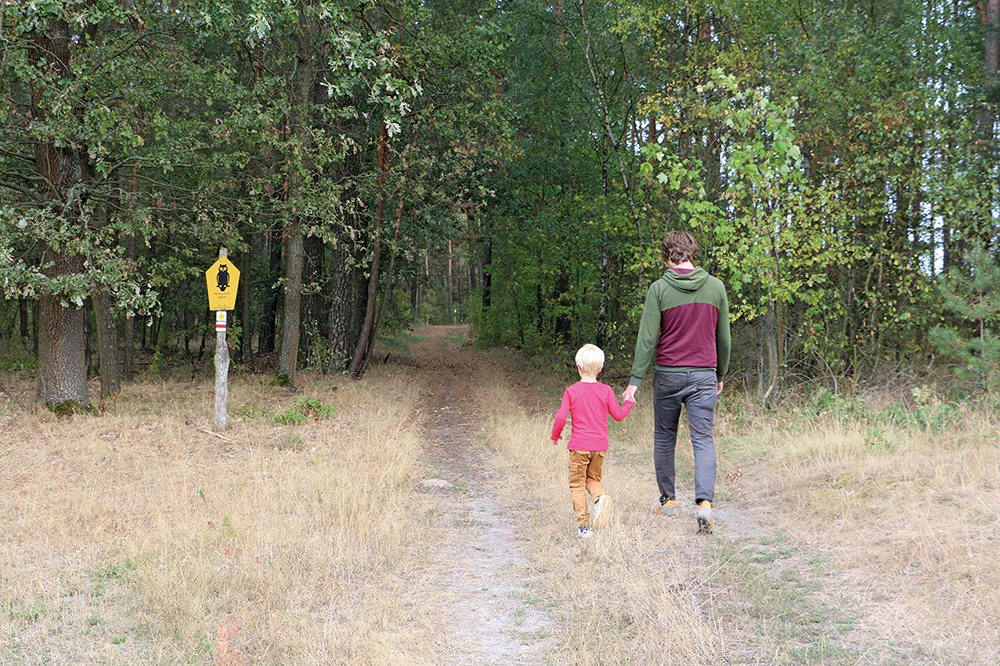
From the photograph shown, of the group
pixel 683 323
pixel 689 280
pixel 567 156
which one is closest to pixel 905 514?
pixel 683 323

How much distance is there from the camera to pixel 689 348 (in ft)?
17.7

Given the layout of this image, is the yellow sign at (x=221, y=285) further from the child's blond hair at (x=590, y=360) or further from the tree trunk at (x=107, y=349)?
the child's blond hair at (x=590, y=360)

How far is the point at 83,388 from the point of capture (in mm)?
11609

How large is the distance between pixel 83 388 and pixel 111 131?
453 cm

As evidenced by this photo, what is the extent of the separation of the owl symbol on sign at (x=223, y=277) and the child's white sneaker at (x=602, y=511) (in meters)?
7.39

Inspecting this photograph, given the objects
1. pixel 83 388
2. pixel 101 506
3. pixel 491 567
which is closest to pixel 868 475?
pixel 491 567

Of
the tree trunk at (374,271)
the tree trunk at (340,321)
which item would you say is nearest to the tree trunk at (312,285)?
the tree trunk at (340,321)

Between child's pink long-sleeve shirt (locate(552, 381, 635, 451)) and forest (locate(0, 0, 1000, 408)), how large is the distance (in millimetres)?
4588

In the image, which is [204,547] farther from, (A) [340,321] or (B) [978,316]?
(A) [340,321]

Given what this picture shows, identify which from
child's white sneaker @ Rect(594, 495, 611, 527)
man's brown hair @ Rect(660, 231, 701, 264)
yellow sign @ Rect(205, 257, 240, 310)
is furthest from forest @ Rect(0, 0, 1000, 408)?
child's white sneaker @ Rect(594, 495, 611, 527)

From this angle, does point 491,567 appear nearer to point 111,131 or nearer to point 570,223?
point 111,131

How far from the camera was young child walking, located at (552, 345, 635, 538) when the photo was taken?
17.7 ft

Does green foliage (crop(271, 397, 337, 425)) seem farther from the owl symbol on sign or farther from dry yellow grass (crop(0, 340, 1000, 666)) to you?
the owl symbol on sign

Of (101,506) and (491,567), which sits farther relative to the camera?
(101,506)
